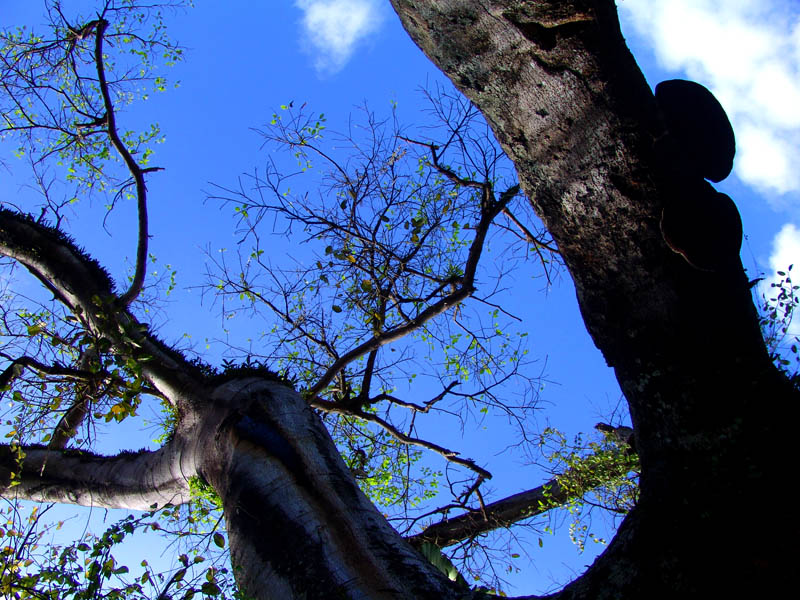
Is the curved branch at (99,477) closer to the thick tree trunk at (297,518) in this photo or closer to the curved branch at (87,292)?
A: the curved branch at (87,292)

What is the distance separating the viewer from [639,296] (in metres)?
2.17

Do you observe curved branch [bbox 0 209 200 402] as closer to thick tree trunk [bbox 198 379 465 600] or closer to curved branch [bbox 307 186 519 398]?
thick tree trunk [bbox 198 379 465 600]

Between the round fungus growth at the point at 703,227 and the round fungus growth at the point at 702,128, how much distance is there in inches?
11.1

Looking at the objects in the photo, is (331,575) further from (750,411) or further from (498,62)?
(498,62)

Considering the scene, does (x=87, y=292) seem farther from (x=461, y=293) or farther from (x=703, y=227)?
(x=703, y=227)

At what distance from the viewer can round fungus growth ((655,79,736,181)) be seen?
2.54 m

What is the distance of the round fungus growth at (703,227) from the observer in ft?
7.10

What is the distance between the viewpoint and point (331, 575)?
2.26 meters

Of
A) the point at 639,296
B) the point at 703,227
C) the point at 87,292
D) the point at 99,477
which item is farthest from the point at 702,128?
the point at 99,477

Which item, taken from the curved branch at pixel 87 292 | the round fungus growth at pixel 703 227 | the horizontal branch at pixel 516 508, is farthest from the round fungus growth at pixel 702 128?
the horizontal branch at pixel 516 508

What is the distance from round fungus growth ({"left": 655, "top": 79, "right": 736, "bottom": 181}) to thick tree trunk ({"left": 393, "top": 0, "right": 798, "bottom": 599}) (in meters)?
0.32

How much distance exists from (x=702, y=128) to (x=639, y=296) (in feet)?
3.37

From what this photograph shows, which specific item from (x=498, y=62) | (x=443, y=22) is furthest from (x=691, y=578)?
(x=443, y=22)

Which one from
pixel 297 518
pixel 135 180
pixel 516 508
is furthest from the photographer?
pixel 516 508
